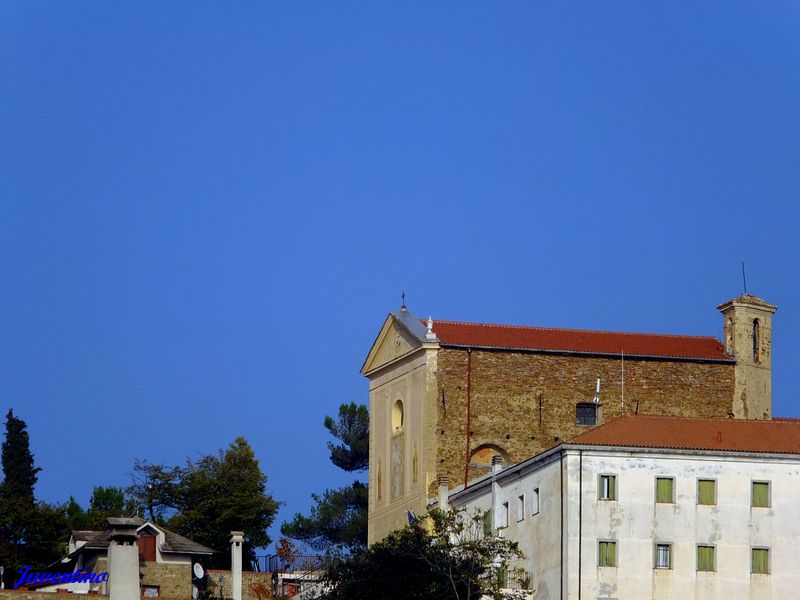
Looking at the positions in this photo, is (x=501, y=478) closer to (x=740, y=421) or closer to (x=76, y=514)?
(x=740, y=421)

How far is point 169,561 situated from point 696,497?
26.1 m

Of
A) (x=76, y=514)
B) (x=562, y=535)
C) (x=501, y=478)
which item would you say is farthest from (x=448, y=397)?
(x=76, y=514)

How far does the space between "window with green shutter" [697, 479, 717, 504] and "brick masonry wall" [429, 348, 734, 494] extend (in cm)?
1455

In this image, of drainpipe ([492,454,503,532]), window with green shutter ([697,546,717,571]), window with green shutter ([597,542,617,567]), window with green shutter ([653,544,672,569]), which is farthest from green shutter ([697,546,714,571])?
drainpipe ([492,454,503,532])

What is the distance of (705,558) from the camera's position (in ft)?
218

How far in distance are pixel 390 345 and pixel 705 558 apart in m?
23.3

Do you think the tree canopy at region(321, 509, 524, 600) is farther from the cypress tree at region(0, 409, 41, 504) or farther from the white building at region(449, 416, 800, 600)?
the cypress tree at region(0, 409, 41, 504)

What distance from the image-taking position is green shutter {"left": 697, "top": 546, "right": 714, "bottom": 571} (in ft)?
218

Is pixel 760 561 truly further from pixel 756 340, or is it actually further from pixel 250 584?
pixel 250 584

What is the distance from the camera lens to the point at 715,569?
218 feet

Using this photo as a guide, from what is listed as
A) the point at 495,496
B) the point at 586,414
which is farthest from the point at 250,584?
Result: the point at 495,496

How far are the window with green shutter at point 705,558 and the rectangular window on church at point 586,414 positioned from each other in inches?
625

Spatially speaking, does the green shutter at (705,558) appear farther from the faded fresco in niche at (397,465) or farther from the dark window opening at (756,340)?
the faded fresco in niche at (397,465)

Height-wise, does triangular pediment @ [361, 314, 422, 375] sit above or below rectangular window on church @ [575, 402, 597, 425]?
above
